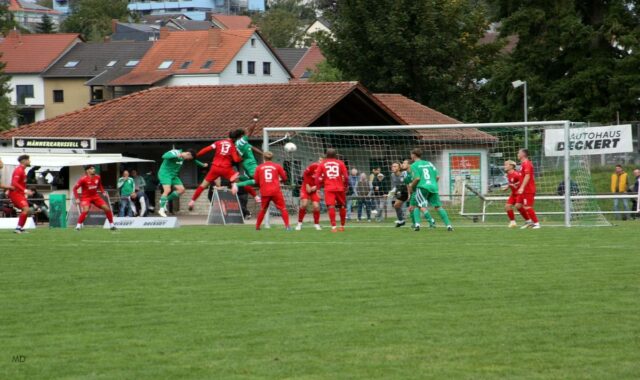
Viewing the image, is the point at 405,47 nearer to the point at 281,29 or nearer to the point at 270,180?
the point at 270,180

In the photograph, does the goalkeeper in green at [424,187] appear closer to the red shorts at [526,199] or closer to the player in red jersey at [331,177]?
the player in red jersey at [331,177]

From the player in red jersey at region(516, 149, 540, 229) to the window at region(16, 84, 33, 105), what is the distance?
8644 cm

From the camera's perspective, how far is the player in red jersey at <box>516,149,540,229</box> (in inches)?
1005

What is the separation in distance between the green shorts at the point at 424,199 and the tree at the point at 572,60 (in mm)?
30390

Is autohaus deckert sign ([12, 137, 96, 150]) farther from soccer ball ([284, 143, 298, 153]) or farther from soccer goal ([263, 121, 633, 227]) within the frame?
soccer ball ([284, 143, 298, 153])

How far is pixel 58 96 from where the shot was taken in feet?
347

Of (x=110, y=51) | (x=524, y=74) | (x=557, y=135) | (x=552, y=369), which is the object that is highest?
(x=110, y=51)

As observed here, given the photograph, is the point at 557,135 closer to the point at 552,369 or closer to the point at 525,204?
the point at 525,204

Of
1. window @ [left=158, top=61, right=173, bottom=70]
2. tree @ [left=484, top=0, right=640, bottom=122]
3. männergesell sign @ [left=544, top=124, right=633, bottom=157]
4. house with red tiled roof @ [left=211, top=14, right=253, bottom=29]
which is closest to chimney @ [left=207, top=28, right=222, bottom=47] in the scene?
window @ [left=158, top=61, right=173, bottom=70]

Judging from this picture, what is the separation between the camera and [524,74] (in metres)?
56.8

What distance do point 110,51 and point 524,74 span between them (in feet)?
192

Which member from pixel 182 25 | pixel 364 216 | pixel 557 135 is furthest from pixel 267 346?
pixel 182 25

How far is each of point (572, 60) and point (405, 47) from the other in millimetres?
8491

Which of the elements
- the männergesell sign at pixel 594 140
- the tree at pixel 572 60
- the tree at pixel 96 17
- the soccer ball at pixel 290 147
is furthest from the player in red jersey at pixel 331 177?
the tree at pixel 96 17
